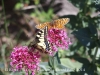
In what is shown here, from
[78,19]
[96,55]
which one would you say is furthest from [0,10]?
[96,55]

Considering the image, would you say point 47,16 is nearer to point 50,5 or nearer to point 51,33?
point 50,5

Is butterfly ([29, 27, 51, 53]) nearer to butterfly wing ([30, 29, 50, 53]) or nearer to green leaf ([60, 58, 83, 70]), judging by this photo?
butterfly wing ([30, 29, 50, 53])

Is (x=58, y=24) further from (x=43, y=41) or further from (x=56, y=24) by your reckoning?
(x=43, y=41)

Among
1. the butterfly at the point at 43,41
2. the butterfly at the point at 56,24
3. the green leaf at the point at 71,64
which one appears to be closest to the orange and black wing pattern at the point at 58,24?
the butterfly at the point at 56,24

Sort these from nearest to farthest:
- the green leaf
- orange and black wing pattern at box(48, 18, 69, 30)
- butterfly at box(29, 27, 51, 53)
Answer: butterfly at box(29, 27, 51, 53) → orange and black wing pattern at box(48, 18, 69, 30) → the green leaf

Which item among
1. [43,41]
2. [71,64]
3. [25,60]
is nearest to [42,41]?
[43,41]

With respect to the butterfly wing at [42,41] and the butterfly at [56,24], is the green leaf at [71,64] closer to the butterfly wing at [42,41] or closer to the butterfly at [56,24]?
the butterfly at [56,24]

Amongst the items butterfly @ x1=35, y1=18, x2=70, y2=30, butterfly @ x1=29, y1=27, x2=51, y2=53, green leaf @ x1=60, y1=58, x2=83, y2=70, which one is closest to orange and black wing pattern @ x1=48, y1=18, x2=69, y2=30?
butterfly @ x1=35, y1=18, x2=70, y2=30
